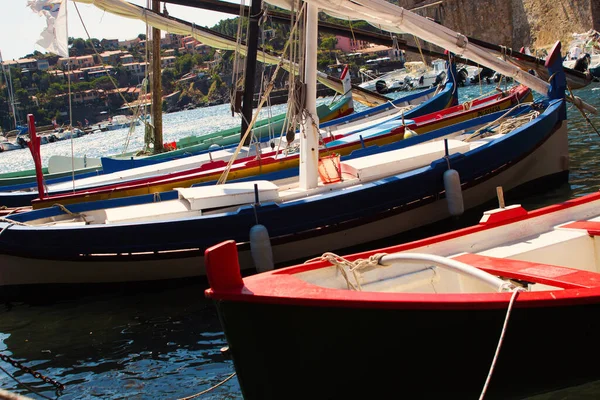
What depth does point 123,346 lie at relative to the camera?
8.48 metres

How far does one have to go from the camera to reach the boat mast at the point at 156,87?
19.3 m

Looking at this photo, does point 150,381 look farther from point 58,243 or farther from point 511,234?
point 511,234

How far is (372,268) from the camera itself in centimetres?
620

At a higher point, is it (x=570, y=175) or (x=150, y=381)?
(x=570, y=175)

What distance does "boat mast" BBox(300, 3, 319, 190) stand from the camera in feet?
33.2

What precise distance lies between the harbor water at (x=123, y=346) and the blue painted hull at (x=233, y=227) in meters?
0.66

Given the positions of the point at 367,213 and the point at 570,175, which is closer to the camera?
the point at 367,213

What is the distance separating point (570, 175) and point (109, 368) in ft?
32.9

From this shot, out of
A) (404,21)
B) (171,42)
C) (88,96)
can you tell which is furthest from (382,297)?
(171,42)

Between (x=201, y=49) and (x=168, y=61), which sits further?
(x=201, y=49)

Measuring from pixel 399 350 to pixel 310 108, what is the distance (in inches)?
218

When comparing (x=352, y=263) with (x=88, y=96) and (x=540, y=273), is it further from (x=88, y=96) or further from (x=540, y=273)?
(x=88, y=96)

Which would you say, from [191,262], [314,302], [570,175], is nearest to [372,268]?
[314,302]

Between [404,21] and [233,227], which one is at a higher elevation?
[404,21]
